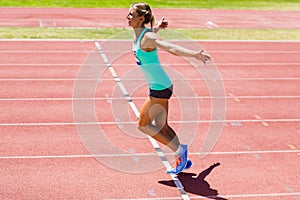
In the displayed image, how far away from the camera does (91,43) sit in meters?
17.8

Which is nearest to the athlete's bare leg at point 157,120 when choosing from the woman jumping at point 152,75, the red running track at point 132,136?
the woman jumping at point 152,75

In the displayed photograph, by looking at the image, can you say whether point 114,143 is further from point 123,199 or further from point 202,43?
point 202,43

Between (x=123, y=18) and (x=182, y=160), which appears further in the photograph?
(x=123, y=18)

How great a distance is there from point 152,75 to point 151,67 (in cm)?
11

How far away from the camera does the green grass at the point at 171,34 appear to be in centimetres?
1869

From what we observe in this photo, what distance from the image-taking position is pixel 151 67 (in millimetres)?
7031

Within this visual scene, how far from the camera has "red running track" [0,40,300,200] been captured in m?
7.32

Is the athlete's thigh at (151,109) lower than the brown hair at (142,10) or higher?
lower

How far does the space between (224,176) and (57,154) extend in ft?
8.20

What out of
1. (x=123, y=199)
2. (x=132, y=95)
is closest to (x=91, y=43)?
(x=132, y=95)

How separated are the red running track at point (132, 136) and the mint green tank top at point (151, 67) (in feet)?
4.37

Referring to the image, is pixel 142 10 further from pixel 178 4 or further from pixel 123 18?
pixel 178 4

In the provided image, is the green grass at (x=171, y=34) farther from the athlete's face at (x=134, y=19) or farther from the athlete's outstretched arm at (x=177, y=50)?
the athlete's outstretched arm at (x=177, y=50)

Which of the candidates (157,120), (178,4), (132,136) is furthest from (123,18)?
(157,120)
